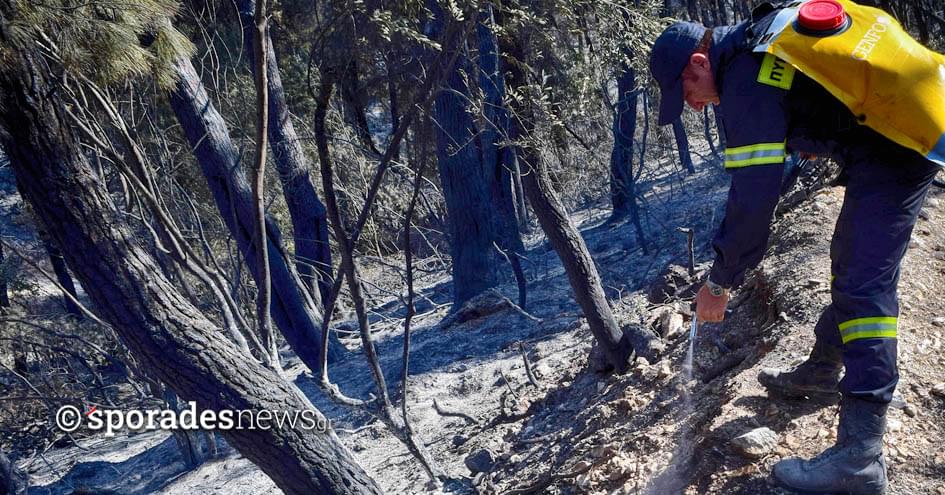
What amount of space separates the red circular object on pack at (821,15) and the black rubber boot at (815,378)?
4.12ft

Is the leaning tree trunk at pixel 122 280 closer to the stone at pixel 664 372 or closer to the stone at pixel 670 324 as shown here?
the stone at pixel 664 372

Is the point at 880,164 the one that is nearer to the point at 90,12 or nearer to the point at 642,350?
the point at 642,350

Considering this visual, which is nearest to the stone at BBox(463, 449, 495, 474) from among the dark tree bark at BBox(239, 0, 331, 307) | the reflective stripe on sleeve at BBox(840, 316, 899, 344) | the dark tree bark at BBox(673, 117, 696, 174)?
the reflective stripe on sleeve at BBox(840, 316, 899, 344)

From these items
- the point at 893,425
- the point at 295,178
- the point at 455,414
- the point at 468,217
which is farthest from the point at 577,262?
the point at 295,178

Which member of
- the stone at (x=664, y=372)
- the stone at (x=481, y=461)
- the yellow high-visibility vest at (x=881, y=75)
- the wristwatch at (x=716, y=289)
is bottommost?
the stone at (x=481, y=461)

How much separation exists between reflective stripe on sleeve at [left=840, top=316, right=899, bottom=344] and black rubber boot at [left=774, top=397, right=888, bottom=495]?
0.23m

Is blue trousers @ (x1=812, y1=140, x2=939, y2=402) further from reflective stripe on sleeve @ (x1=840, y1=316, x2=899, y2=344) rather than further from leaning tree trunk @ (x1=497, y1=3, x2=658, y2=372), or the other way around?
leaning tree trunk @ (x1=497, y1=3, x2=658, y2=372)

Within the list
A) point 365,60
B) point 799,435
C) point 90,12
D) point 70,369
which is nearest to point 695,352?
point 799,435

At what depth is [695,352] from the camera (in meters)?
4.46

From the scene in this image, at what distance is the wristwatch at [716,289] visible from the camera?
287 cm

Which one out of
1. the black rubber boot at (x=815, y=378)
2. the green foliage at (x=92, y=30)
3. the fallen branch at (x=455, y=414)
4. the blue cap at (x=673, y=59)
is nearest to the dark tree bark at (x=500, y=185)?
the fallen branch at (x=455, y=414)

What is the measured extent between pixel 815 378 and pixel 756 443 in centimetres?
39

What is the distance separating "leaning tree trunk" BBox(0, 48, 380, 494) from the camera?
9.65ft

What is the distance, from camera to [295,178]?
8953mm
